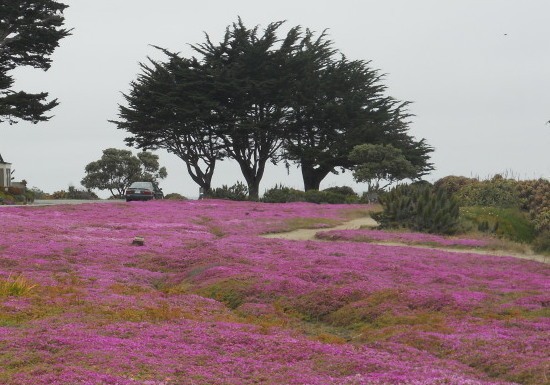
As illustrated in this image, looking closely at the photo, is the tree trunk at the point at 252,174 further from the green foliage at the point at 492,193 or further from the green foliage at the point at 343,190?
the green foliage at the point at 492,193

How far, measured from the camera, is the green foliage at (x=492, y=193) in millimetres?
35669

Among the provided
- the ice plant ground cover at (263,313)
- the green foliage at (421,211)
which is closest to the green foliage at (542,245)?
the ice plant ground cover at (263,313)

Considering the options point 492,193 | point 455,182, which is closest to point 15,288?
point 492,193

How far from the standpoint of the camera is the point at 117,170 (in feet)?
271

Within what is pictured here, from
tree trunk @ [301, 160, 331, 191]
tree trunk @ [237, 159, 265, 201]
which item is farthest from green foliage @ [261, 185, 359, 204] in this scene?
tree trunk @ [301, 160, 331, 191]

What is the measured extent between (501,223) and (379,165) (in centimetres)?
2537

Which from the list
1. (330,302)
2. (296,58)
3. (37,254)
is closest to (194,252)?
(37,254)

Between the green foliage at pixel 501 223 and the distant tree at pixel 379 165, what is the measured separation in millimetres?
23229

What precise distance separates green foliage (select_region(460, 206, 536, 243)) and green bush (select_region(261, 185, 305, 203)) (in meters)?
24.3

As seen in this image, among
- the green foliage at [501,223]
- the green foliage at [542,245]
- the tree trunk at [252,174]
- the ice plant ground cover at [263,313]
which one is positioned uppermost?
the tree trunk at [252,174]

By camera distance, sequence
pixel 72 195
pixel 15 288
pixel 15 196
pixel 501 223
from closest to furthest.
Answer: pixel 15 288 → pixel 501 223 → pixel 15 196 → pixel 72 195

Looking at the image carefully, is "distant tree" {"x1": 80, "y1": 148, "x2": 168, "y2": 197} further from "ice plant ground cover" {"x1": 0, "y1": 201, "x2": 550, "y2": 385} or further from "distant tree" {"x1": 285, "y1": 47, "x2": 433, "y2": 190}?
"ice plant ground cover" {"x1": 0, "y1": 201, "x2": 550, "y2": 385}

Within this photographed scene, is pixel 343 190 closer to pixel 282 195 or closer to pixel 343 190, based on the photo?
pixel 343 190

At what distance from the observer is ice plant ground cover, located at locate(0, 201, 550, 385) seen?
8742 millimetres
